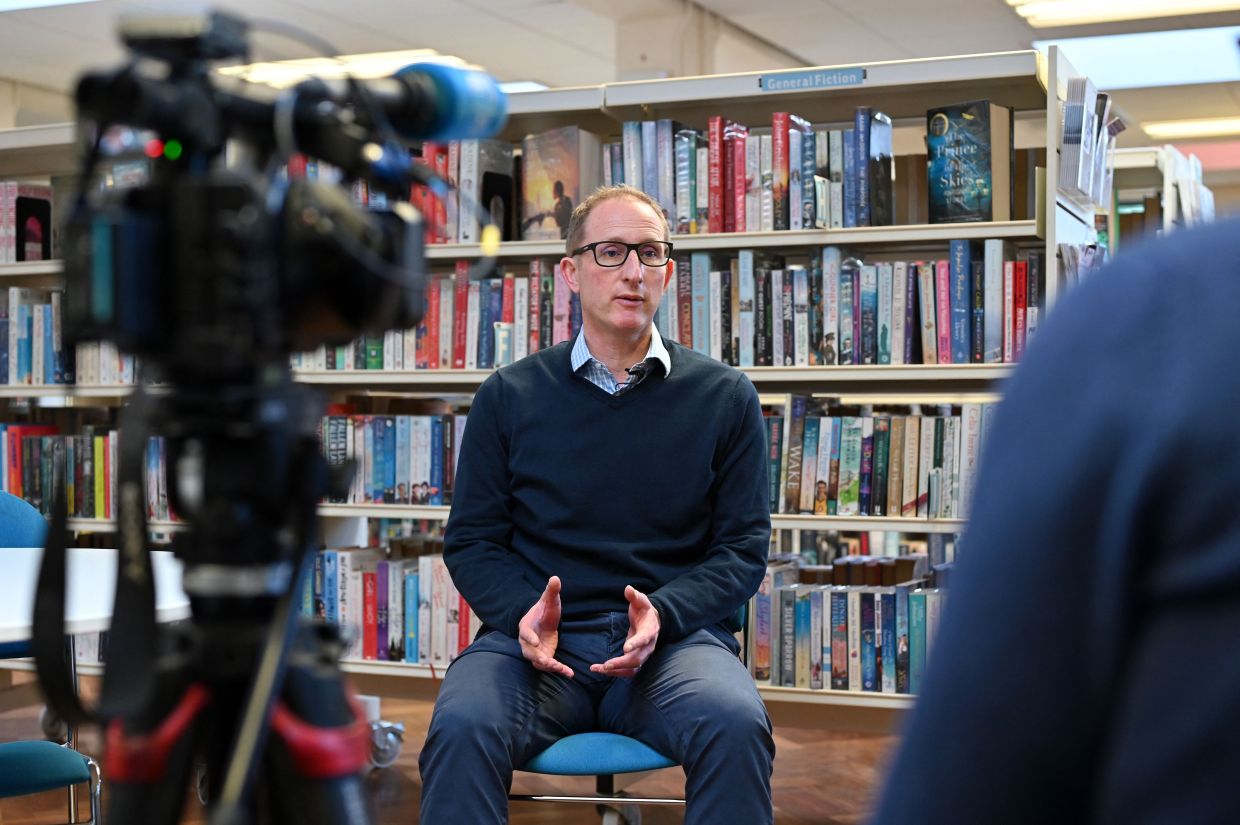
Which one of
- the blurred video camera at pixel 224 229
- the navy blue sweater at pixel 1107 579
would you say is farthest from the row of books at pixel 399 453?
the navy blue sweater at pixel 1107 579

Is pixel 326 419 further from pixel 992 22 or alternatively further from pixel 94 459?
pixel 992 22

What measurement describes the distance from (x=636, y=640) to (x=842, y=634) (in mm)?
1066

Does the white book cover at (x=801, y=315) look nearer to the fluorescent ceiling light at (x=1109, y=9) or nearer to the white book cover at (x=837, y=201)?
the white book cover at (x=837, y=201)

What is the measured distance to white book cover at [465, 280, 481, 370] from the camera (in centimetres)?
338

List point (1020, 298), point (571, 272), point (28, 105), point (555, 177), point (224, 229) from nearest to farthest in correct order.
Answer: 1. point (224, 229)
2. point (571, 272)
3. point (1020, 298)
4. point (555, 177)
5. point (28, 105)

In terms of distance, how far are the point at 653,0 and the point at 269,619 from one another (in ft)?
18.7

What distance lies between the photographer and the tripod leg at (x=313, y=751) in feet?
2.44

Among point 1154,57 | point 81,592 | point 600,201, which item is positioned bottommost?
point 81,592

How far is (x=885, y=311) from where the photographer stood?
3072 mm

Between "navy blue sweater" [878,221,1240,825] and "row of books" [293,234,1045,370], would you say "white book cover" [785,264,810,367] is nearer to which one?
"row of books" [293,234,1045,370]

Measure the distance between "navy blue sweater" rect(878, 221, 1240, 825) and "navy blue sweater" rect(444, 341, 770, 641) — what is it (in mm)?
1727

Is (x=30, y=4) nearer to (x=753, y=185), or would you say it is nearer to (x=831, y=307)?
(x=753, y=185)

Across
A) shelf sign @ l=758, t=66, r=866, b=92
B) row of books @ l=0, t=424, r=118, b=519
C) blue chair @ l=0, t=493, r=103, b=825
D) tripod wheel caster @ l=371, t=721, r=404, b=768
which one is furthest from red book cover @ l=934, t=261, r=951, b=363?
row of books @ l=0, t=424, r=118, b=519

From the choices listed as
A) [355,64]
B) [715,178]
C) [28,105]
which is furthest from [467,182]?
[28,105]
